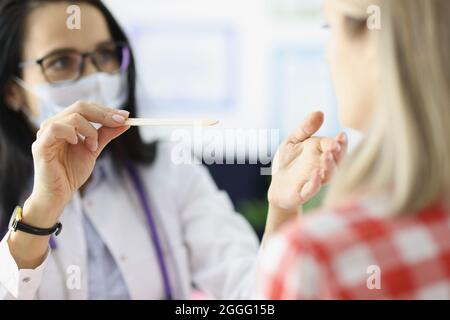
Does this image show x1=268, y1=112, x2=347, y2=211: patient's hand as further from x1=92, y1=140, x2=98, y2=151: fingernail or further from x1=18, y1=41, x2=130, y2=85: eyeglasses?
x1=18, y1=41, x2=130, y2=85: eyeglasses

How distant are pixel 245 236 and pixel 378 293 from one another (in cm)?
46

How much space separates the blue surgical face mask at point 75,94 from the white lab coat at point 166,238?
12 cm

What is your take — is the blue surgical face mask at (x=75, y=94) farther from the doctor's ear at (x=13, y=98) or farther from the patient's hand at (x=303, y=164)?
the patient's hand at (x=303, y=164)

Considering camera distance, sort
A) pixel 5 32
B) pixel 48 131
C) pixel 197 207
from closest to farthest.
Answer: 1. pixel 48 131
2. pixel 5 32
3. pixel 197 207

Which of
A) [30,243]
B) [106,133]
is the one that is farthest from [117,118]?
[30,243]

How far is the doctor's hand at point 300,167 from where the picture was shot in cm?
→ 60

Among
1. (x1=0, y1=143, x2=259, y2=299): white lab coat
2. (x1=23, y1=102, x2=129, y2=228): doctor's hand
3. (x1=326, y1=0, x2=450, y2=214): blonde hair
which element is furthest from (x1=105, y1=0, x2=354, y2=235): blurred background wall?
(x1=326, y1=0, x2=450, y2=214): blonde hair

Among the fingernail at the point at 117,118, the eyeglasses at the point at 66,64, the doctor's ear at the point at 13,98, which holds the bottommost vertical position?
the fingernail at the point at 117,118

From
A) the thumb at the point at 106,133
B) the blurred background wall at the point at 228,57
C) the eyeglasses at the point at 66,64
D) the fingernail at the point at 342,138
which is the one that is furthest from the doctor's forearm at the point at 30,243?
the blurred background wall at the point at 228,57

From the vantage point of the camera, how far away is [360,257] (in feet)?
1.49

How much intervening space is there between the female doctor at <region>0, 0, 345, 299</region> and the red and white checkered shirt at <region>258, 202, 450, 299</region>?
353 millimetres

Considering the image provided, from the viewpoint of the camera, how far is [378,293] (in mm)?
490

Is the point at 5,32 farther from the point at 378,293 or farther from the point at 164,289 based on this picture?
the point at 378,293

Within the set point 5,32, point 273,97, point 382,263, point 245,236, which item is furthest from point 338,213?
point 273,97
